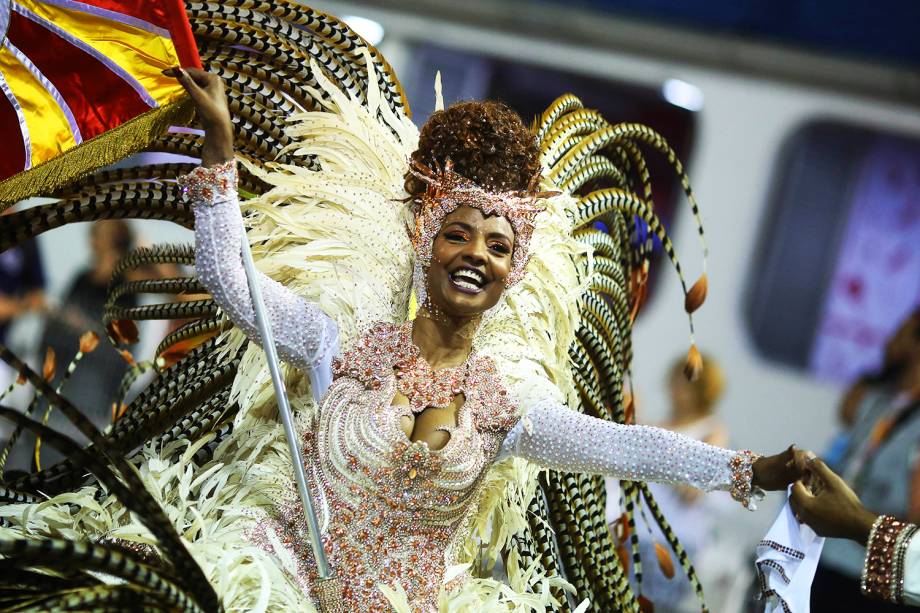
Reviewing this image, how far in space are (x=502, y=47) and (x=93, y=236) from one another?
232 centimetres

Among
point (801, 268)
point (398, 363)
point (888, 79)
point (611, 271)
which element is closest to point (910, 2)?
point (888, 79)

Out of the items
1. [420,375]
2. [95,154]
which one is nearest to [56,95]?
[95,154]

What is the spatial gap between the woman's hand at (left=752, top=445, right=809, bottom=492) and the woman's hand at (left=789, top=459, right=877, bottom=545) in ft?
0.05

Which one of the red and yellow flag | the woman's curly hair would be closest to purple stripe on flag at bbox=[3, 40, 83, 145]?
the red and yellow flag

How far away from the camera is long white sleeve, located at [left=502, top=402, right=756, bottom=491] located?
197 cm

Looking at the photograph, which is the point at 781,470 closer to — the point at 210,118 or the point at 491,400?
the point at 491,400

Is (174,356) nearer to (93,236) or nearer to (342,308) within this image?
(342,308)

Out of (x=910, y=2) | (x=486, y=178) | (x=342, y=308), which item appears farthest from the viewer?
(x=910, y=2)

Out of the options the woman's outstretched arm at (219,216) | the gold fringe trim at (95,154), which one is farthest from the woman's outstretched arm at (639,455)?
the gold fringe trim at (95,154)

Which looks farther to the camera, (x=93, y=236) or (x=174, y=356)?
(x=93, y=236)

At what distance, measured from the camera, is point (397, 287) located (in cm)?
229

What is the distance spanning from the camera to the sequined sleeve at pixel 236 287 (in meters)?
1.89

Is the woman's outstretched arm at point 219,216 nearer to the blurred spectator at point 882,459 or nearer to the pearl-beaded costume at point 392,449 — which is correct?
the pearl-beaded costume at point 392,449

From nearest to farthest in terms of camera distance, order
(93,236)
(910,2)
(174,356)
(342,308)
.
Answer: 1. (342,308)
2. (174,356)
3. (93,236)
4. (910,2)
